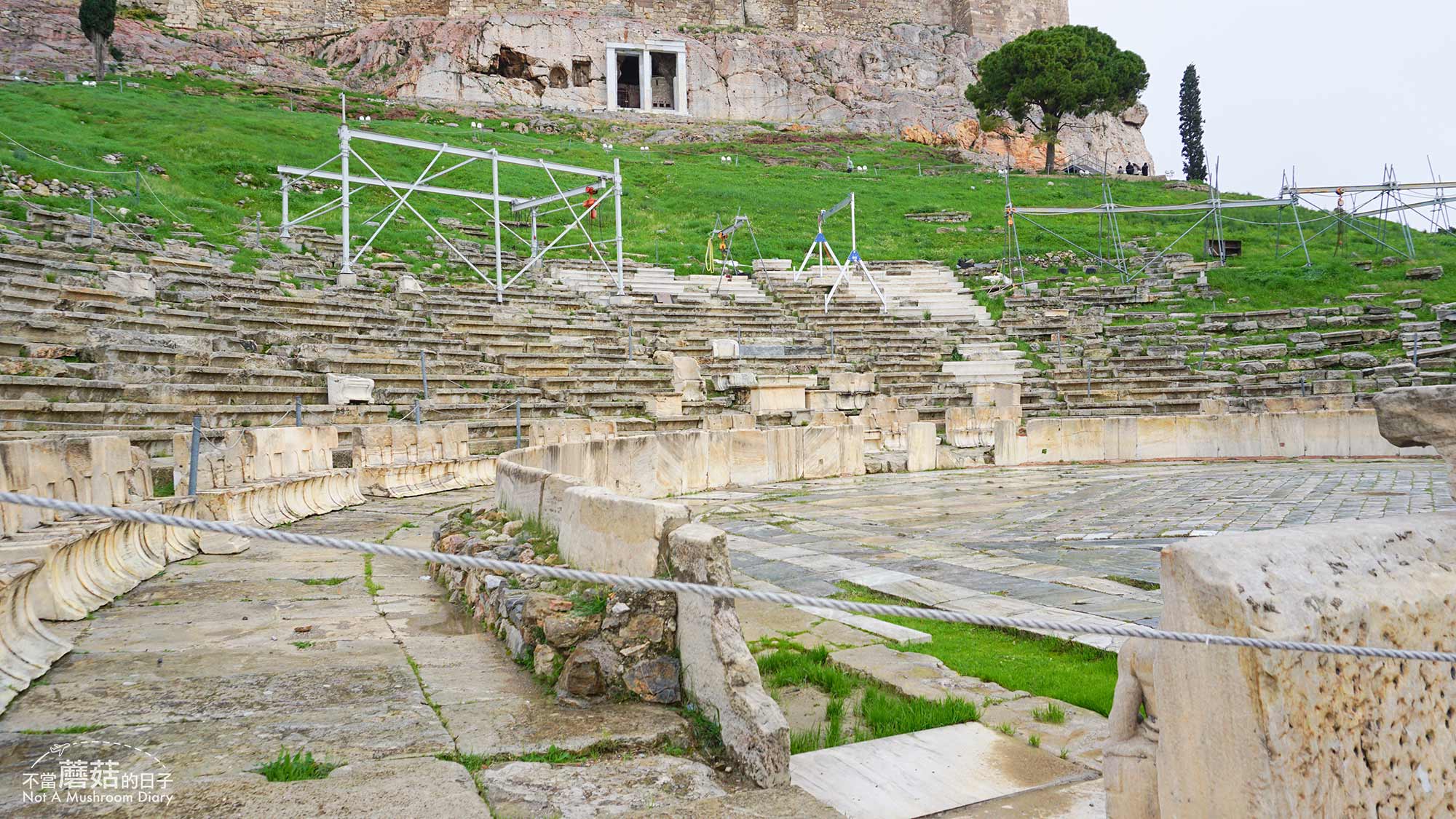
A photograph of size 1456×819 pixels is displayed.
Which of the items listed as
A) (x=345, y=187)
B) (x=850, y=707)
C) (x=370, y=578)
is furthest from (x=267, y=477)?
(x=345, y=187)

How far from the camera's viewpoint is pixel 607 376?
62.4 ft

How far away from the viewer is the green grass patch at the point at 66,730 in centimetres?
314

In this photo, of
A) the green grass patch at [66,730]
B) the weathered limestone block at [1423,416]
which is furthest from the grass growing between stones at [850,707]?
the green grass patch at [66,730]

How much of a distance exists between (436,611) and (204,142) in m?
34.9

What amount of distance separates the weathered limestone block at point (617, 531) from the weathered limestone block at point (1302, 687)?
185cm

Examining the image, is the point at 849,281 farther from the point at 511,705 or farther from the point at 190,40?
the point at 190,40

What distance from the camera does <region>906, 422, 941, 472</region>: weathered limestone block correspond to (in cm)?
1591

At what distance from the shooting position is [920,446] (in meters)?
16.0

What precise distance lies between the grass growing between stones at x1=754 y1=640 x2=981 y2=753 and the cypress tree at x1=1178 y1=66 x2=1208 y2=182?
67930 millimetres

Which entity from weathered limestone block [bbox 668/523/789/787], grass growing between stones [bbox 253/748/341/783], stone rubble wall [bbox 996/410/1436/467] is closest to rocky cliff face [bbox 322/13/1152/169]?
stone rubble wall [bbox 996/410/1436/467]

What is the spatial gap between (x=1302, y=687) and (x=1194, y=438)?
53.4 ft

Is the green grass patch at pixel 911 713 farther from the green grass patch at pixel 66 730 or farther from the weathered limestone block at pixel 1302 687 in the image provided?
the green grass patch at pixel 66 730

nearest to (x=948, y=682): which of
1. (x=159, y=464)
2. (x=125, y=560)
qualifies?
(x=125, y=560)

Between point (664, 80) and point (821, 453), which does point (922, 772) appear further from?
point (664, 80)
